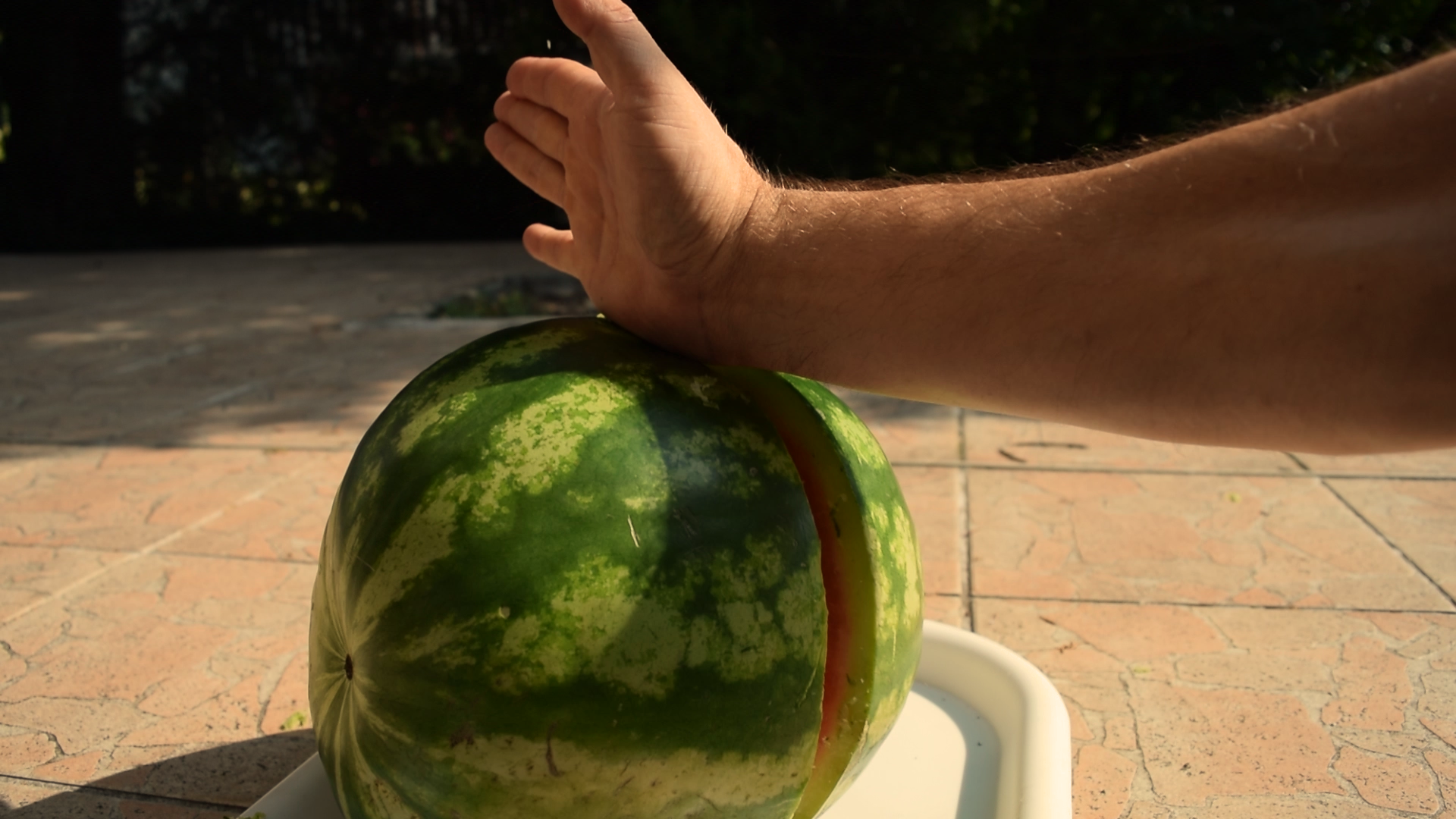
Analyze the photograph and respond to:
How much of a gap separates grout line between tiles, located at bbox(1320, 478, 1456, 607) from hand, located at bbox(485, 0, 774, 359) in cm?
189

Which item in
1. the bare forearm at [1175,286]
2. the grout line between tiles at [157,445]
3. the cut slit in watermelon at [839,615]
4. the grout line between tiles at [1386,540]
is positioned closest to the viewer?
the bare forearm at [1175,286]

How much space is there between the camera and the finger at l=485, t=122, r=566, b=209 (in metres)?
1.64

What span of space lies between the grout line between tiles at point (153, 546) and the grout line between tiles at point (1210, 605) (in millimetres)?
2045

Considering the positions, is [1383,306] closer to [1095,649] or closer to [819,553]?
[819,553]

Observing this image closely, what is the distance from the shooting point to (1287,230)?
3.48ft

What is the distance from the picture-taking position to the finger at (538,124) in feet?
5.21

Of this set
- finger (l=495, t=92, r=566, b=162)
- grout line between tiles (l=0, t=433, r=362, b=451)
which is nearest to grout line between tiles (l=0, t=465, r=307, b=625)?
grout line between tiles (l=0, t=433, r=362, b=451)

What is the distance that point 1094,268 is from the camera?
1.19 meters

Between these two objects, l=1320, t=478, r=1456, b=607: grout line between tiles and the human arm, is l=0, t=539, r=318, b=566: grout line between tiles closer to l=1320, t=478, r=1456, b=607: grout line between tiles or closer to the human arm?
the human arm

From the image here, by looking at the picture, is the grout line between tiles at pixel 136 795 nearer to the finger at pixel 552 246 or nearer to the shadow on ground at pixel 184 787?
the shadow on ground at pixel 184 787

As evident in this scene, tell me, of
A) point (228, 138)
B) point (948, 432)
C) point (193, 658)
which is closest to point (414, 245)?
point (228, 138)

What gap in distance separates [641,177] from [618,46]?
16 centimetres

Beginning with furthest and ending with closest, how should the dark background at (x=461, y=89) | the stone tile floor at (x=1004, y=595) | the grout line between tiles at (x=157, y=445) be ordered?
the dark background at (x=461, y=89)
the grout line between tiles at (x=157, y=445)
the stone tile floor at (x=1004, y=595)

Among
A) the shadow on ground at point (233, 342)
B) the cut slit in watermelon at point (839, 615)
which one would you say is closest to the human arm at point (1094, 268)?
the cut slit in watermelon at point (839, 615)
